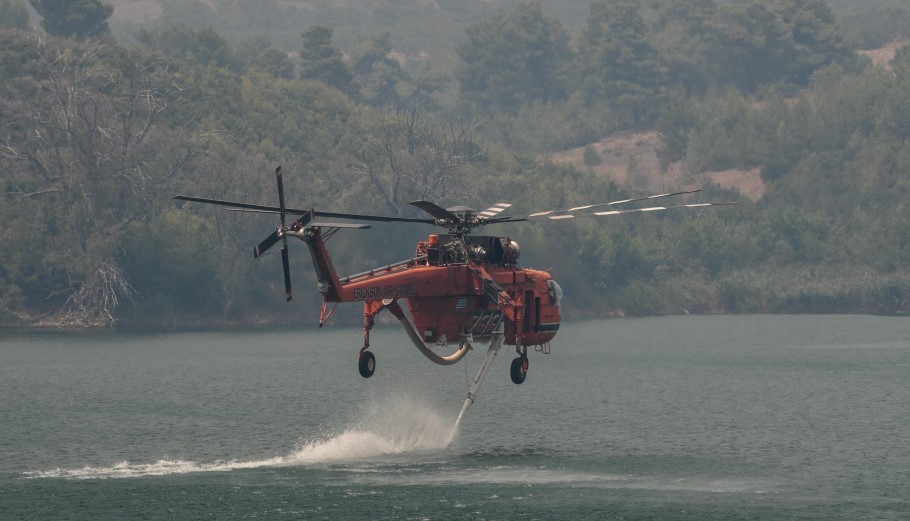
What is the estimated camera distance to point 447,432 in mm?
77500

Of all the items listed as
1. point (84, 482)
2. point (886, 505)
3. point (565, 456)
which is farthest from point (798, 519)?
point (84, 482)

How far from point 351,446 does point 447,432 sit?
7.32 m

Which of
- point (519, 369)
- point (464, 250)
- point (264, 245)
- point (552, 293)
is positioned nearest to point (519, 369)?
point (519, 369)

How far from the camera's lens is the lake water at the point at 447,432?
59875 millimetres

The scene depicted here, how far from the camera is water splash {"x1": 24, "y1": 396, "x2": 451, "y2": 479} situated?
65750 millimetres

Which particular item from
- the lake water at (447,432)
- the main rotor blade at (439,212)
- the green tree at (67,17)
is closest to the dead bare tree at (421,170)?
the lake water at (447,432)

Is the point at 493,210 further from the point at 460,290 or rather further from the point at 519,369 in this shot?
the point at 519,369

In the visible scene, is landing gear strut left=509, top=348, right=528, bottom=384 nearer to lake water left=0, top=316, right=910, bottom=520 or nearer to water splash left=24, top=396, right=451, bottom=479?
lake water left=0, top=316, right=910, bottom=520

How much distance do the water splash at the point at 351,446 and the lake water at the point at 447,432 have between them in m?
0.22

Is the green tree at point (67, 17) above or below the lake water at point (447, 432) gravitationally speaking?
above

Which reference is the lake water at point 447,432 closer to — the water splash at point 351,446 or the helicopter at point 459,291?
the water splash at point 351,446

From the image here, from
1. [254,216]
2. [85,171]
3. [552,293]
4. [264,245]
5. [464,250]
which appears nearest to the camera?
[264,245]

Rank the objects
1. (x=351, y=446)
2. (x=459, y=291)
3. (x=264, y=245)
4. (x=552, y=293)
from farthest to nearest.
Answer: (x=351, y=446)
(x=552, y=293)
(x=459, y=291)
(x=264, y=245)

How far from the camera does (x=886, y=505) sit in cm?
5975
